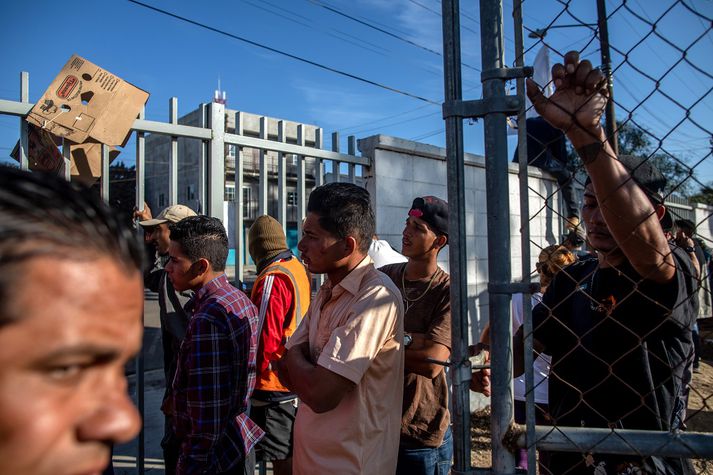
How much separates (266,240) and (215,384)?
4.28 feet

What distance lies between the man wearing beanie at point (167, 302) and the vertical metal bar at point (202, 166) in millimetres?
167

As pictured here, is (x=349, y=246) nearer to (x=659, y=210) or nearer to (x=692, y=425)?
(x=659, y=210)

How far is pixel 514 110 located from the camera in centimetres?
135

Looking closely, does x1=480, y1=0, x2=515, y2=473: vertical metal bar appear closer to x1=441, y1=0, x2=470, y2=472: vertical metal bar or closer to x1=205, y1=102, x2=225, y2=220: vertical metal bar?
x1=441, y1=0, x2=470, y2=472: vertical metal bar

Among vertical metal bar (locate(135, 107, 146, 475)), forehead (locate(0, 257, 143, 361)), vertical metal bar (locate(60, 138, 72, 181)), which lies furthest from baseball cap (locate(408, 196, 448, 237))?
forehead (locate(0, 257, 143, 361))

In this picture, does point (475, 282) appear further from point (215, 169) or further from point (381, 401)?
point (381, 401)

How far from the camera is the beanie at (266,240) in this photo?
3.29 metres

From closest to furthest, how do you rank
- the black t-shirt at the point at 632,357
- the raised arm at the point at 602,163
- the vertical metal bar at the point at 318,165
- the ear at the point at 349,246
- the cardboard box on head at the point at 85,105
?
the raised arm at the point at 602,163 < the black t-shirt at the point at 632,357 < the ear at the point at 349,246 < the cardboard box on head at the point at 85,105 < the vertical metal bar at the point at 318,165

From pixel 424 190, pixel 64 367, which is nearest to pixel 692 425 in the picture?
pixel 424 190

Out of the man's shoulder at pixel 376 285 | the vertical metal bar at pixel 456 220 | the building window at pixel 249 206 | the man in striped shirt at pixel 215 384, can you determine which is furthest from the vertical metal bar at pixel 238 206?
the building window at pixel 249 206

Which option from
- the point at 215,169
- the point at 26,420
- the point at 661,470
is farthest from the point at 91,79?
the point at 661,470

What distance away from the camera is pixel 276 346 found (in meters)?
2.93

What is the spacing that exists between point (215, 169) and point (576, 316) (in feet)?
7.97

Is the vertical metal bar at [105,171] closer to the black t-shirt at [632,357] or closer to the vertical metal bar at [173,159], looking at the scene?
the vertical metal bar at [173,159]
